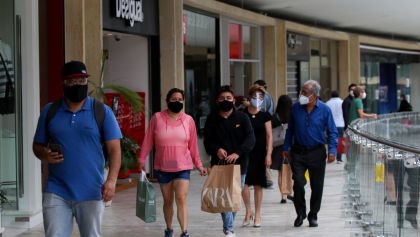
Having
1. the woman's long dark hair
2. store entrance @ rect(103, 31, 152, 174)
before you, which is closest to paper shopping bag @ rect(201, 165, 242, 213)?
the woman's long dark hair

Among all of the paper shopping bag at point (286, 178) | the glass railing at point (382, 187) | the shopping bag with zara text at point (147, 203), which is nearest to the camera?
the glass railing at point (382, 187)

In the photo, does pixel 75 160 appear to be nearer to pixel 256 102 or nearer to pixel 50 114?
pixel 50 114

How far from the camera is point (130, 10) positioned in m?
15.2

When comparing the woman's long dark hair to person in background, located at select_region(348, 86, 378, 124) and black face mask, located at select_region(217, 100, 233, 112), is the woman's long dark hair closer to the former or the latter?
black face mask, located at select_region(217, 100, 233, 112)

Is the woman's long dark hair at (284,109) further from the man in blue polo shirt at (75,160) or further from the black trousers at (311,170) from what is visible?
the man in blue polo shirt at (75,160)

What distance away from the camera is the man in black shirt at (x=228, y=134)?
981 centimetres

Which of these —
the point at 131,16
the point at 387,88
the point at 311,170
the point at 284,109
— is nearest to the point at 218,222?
the point at 311,170

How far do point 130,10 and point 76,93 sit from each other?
920cm

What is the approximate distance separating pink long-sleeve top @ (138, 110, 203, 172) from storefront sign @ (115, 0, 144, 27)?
5425 millimetres

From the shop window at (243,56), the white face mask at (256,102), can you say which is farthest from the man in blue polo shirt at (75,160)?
the shop window at (243,56)

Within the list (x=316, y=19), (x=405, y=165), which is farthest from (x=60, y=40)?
(x=316, y=19)

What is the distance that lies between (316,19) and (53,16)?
64.6 feet

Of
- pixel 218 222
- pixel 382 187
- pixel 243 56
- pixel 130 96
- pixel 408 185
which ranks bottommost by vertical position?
pixel 218 222

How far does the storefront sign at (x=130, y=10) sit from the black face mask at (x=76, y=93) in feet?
28.0
